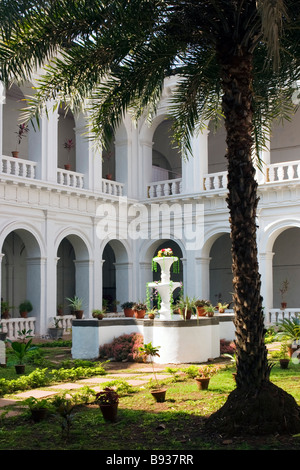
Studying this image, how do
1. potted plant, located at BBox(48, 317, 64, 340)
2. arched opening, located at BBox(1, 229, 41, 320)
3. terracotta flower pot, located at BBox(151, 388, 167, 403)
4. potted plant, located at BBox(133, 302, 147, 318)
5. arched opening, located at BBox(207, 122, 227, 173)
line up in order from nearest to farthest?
terracotta flower pot, located at BBox(151, 388, 167, 403) < potted plant, located at BBox(133, 302, 147, 318) < potted plant, located at BBox(48, 317, 64, 340) < arched opening, located at BBox(1, 229, 41, 320) < arched opening, located at BBox(207, 122, 227, 173)

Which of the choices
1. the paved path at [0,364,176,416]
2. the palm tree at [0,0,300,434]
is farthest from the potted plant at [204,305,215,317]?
the palm tree at [0,0,300,434]

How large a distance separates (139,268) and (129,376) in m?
12.7

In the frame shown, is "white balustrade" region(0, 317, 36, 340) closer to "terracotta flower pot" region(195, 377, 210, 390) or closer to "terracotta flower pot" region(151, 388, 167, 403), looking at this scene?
"terracotta flower pot" region(195, 377, 210, 390)

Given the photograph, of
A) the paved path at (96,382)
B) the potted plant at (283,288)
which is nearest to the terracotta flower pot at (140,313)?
the paved path at (96,382)

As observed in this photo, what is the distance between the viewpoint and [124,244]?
22.7 meters

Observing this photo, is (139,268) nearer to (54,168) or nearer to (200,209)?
(200,209)

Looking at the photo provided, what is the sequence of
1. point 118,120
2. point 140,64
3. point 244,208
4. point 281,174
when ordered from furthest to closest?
point 281,174
point 118,120
point 140,64
point 244,208

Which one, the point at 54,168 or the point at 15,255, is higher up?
the point at 54,168

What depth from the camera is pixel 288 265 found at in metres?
24.2

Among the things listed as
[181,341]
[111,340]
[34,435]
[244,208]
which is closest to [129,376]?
[181,341]

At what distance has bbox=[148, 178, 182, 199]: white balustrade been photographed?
22.1 meters

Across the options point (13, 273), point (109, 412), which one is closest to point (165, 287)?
point (109, 412)

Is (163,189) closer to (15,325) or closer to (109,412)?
(15,325)

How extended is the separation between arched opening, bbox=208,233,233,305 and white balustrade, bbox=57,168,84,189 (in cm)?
791
